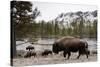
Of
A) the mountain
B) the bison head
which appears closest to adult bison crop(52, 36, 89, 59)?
the bison head

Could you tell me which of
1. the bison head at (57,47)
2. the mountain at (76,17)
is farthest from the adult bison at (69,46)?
the mountain at (76,17)

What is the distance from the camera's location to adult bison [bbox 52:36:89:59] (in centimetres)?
223

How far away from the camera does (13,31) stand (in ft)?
6.77

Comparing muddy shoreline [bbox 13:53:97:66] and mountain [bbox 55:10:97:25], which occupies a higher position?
mountain [bbox 55:10:97:25]

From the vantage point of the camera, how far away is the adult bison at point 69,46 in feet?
7.32

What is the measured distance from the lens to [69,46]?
228 centimetres

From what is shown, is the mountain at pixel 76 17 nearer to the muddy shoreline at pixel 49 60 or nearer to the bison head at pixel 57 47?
the bison head at pixel 57 47

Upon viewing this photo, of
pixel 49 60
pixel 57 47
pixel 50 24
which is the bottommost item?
pixel 49 60

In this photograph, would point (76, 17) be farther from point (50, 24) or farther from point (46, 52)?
point (46, 52)

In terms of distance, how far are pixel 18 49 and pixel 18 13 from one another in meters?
0.38

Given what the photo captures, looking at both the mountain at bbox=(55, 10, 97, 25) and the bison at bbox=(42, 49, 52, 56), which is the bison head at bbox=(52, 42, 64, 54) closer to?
the bison at bbox=(42, 49, 52, 56)

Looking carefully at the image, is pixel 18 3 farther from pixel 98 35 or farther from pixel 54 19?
pixel 98 35

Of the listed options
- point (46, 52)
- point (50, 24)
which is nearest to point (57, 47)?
point (46, 52)

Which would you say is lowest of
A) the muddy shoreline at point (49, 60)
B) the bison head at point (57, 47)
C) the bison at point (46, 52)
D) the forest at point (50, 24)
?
the muddy shoreline at point (49, 60)
